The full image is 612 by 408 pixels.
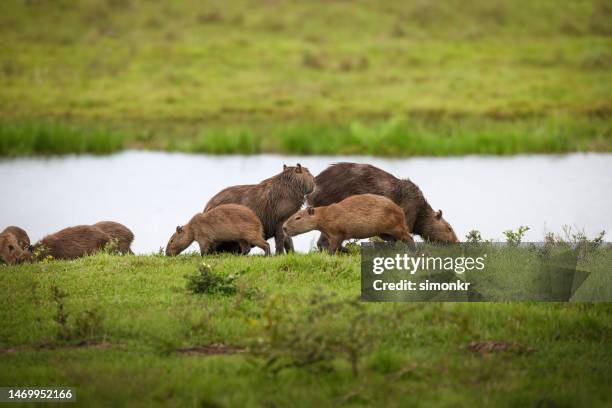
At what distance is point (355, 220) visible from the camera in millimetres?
9320

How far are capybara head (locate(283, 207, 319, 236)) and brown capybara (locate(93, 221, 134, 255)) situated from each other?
2.25 m

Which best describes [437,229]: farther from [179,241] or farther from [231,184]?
[231,184]

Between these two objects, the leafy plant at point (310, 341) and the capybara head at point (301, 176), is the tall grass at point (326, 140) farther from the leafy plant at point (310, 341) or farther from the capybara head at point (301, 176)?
the leafy plant at point (310, 341)

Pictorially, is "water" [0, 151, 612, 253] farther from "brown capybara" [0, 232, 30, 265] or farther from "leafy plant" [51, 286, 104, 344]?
"leafy plant" [51, 286, 104, 344]

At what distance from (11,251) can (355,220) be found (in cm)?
366

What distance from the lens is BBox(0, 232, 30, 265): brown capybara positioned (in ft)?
33.6

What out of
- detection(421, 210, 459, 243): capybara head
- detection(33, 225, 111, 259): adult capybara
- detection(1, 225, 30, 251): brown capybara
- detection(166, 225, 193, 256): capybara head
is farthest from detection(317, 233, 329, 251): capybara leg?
detection(1, 225, 30, 251): brown capybara

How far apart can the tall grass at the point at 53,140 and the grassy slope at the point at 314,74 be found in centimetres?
7

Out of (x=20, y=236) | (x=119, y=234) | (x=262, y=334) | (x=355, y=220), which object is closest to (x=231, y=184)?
(x=119, y=234)

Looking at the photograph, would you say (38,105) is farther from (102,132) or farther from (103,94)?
(102,132)

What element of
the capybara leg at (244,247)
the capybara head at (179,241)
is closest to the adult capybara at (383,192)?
the capybara leg at (244,247)

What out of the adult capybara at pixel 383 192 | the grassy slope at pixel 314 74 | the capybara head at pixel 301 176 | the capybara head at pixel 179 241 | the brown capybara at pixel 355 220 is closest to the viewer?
the brown capybara at pixel 355 220

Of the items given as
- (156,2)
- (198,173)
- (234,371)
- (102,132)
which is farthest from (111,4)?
(234,371)

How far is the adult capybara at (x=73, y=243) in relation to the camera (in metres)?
10.5
